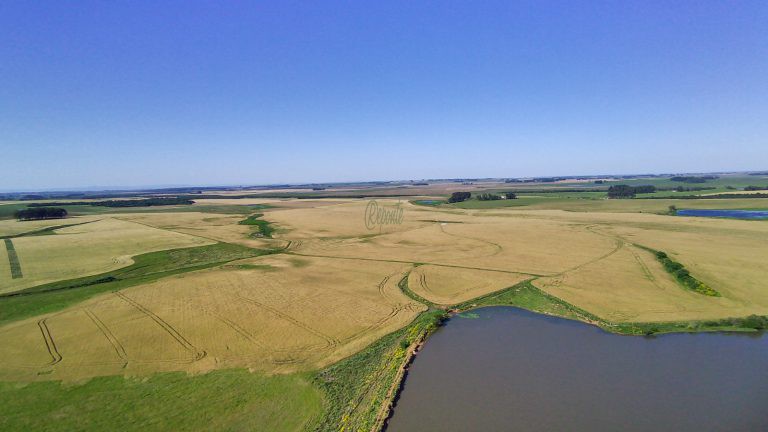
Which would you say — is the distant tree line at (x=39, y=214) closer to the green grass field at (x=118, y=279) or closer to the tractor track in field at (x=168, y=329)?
the green grass field at (x=118, y=279)

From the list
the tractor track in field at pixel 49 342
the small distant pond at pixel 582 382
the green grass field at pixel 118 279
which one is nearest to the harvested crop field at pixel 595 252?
the small distant pond at pixel 582 382

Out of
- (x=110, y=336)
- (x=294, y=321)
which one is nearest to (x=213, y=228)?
(x=110, y=336)

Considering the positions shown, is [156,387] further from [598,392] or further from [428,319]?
[598,392]

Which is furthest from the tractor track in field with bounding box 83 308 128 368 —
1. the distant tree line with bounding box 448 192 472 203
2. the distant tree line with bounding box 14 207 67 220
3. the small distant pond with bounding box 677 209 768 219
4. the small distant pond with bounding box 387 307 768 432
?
the distant tree line with bounding box 448 192 472 203

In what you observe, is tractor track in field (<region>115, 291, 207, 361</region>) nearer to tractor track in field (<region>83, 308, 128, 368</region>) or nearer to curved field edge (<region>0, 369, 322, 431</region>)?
curved field edge (<region>0, 369, 322, 431</region>)

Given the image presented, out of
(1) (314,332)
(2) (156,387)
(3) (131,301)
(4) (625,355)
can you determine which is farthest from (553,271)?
(3) (131,301)

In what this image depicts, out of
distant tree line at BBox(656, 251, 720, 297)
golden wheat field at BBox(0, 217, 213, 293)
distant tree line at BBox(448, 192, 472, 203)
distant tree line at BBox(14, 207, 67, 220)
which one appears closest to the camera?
distant tree line at BBox(656, 251, 720, 297)
